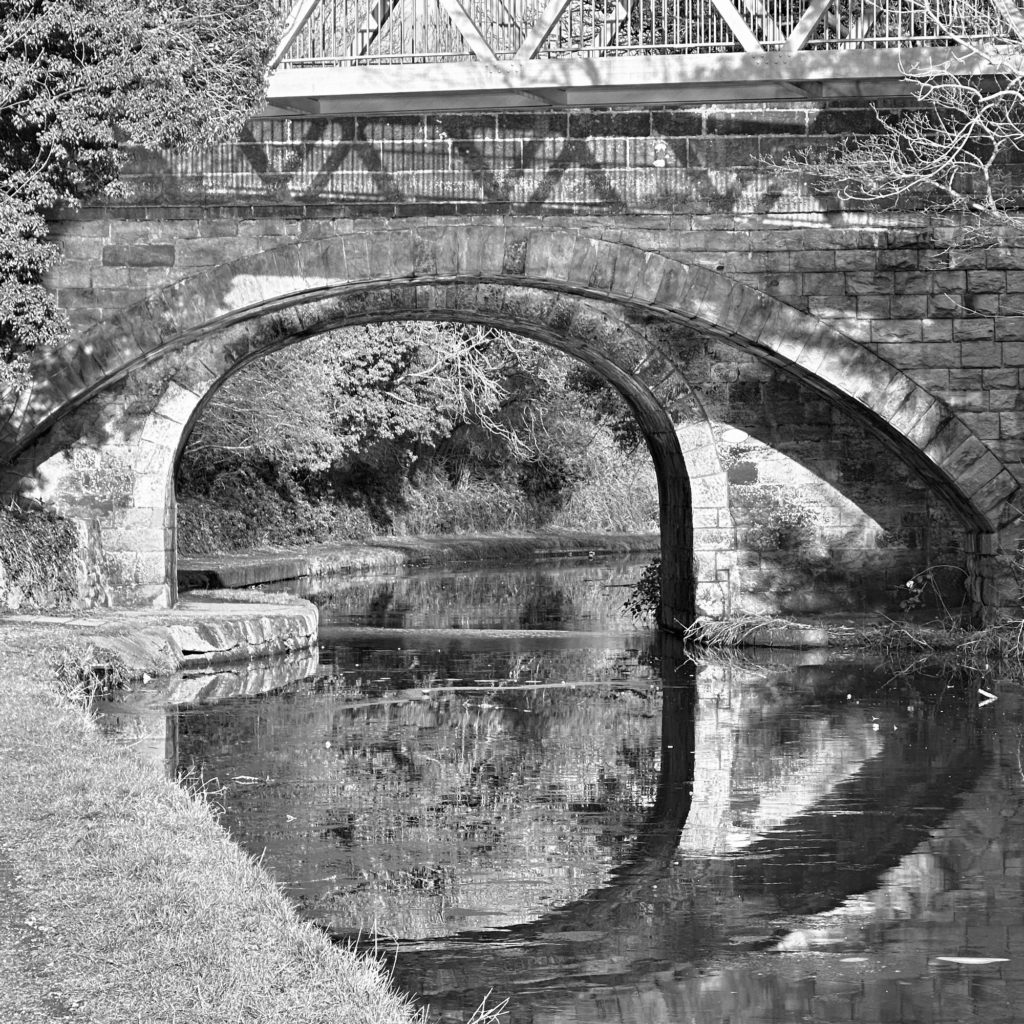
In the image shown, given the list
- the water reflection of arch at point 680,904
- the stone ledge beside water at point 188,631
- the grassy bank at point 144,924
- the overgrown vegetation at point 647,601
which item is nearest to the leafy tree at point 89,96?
the stone ledge beside water at point 188,631

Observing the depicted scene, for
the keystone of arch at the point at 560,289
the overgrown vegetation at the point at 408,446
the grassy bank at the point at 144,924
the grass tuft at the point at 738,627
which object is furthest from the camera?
the overgrown vegetation at the point at 408,446

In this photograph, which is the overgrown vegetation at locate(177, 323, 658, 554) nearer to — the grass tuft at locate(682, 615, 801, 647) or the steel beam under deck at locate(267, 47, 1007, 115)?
the grass tuft at locate(682, 615, 801, 647)

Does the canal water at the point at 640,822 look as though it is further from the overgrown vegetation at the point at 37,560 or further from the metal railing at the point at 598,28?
the metal railing at the point at 598,28

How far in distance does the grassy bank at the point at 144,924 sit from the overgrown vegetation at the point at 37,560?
783 cm

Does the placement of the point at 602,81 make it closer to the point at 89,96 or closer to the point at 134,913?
the point at 89,96

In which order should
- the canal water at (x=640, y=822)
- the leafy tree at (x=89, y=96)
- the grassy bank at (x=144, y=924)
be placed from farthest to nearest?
the leafy tree at (x=89, y=96) → the canal water at (x=640, y=822) → the grassy bank at (x=144, y=924)

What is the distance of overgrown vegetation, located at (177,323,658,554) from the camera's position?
89.1 feet

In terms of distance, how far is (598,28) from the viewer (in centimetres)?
1695

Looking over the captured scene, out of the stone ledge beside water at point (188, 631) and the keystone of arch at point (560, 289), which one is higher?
the keystone of arch at point (560, 289)

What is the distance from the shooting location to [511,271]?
49.8ft

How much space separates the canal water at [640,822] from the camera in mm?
5805

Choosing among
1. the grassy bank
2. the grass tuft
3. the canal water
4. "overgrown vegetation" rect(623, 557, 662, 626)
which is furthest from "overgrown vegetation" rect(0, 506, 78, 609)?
the grassy bank

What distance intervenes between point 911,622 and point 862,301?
3262 mm

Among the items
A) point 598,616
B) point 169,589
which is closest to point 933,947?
point 169,589
